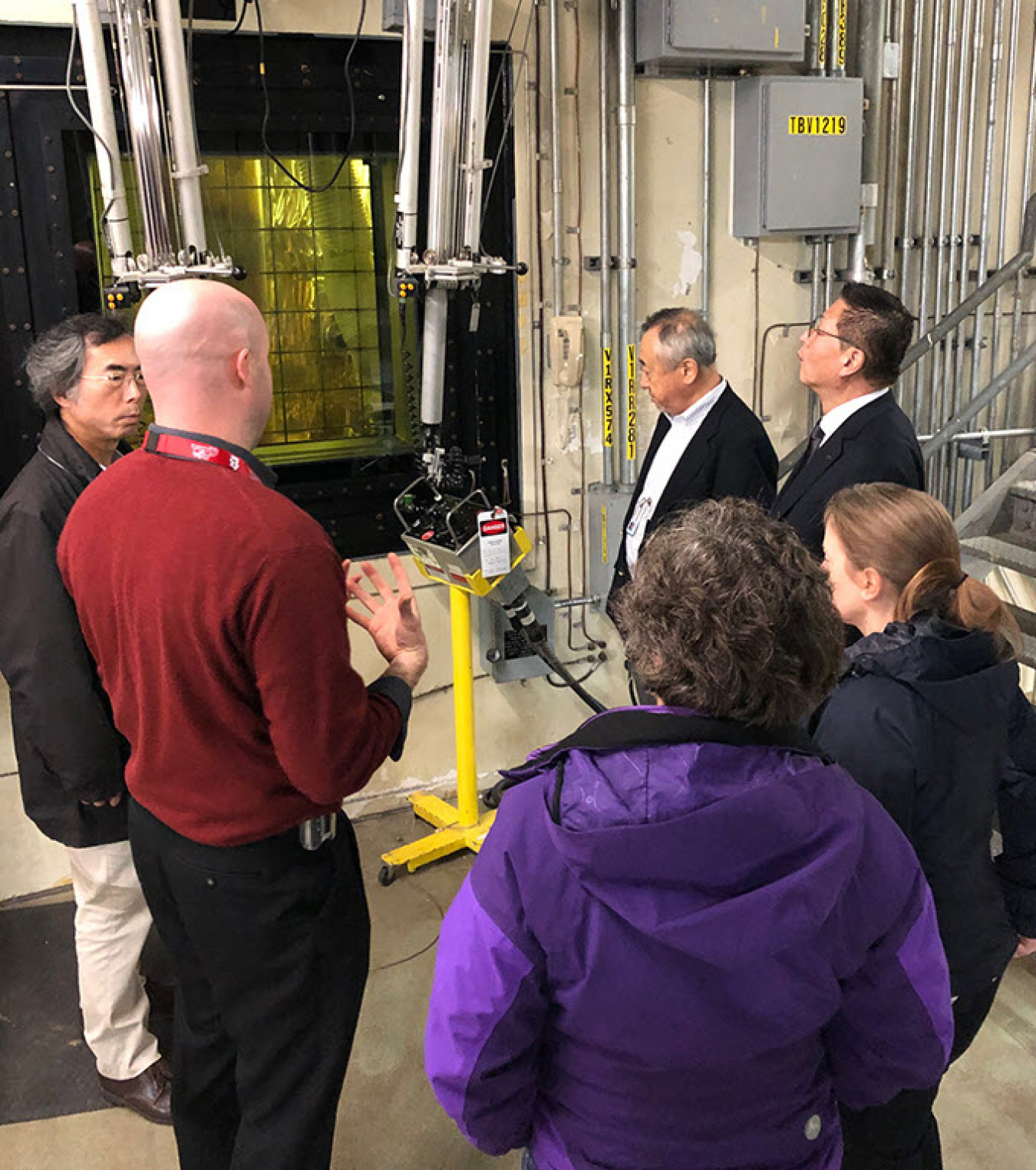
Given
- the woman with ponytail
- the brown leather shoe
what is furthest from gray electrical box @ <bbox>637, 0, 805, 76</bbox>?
the brown leather shoe

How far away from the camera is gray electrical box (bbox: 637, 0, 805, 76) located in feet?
10.1

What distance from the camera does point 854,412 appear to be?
2.54m

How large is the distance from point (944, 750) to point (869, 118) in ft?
9.06

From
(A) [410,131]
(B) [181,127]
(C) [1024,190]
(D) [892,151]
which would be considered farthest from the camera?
(C) [1024,190]

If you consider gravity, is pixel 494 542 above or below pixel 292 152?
below

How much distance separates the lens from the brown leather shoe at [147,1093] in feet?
7.45

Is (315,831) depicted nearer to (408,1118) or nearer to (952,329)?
(408,1118)

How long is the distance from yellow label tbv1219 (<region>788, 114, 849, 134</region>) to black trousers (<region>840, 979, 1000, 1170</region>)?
2.66 meters

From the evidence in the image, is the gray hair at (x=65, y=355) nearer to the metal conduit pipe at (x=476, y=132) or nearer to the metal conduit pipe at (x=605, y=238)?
the metal conduit pipe at (x=476, y=132)

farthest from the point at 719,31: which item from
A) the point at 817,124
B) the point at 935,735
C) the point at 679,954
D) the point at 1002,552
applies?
the point at 679,954

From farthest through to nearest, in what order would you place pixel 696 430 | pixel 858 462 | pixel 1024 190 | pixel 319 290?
pixel 1024 190
pixel 319 290
pixel 696 430
pixel 858 462

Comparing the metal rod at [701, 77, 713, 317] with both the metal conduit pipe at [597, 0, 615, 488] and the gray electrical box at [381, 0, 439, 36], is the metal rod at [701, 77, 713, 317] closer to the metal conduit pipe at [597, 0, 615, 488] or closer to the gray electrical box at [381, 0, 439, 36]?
the metal conduit pipe at [597, 0, 615, 488]

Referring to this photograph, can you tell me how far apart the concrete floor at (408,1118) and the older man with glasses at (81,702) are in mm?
100

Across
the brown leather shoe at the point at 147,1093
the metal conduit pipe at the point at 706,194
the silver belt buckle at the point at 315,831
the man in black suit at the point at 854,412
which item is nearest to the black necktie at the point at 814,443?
the man in black suit at the point at 854,412
